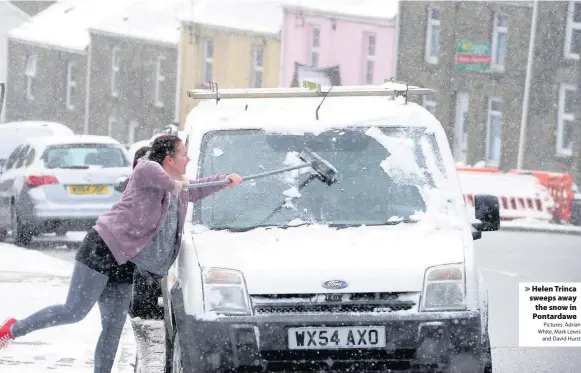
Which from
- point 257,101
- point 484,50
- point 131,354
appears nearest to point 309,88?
point 257,101

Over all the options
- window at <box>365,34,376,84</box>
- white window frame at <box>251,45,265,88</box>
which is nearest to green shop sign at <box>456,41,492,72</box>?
window at <box>365,34,376,84</box>

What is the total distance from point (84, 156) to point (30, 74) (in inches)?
2031

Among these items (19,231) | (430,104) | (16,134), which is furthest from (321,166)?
(430,104)

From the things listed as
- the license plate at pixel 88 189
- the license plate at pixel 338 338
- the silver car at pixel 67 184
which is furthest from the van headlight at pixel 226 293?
the license plate at pixel 88 189

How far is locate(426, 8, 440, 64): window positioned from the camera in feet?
149

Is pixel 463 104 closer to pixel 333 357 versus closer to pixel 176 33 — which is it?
pixel 176 33

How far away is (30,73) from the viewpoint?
69.4 meters

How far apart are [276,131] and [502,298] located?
20.8 feet

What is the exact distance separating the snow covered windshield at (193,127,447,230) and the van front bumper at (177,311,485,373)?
822mm

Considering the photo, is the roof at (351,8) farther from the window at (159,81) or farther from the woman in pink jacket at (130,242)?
the woman in pink jacket at (130,242)

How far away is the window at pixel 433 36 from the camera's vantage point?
45.3m

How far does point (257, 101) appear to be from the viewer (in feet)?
28.5

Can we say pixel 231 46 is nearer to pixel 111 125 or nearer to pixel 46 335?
pixel 111 125

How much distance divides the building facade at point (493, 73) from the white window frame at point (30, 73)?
1080 inches
